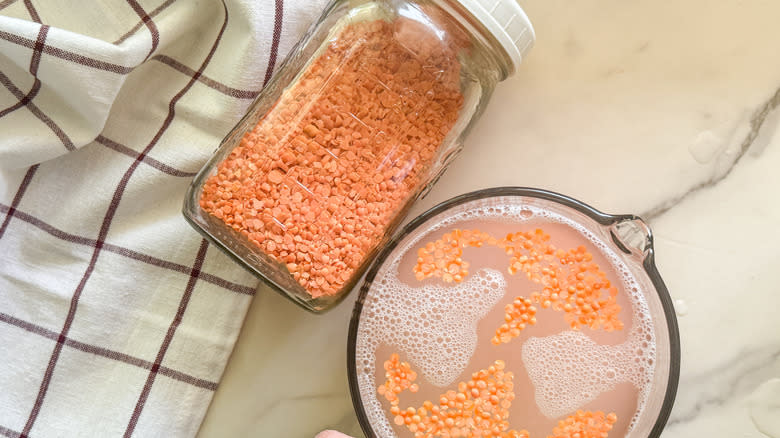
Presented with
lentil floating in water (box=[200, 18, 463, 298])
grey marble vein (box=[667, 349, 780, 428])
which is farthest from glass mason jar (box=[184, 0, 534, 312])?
grey marble vein (box=[667, 349, 780, 428])

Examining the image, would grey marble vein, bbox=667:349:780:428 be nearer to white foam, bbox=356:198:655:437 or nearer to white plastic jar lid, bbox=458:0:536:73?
white foam, bbox=356:198:655:437

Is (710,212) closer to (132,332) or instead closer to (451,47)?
(451,47)

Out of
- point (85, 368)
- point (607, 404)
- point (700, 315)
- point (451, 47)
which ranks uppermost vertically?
point (451, 47)

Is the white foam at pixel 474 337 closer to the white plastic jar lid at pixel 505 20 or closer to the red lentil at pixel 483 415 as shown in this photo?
the red lentil at pixel 483 415

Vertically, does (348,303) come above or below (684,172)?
below

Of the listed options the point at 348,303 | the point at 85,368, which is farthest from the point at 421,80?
the point at 85,368

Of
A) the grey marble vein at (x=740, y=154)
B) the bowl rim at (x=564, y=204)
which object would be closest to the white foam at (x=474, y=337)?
the bowl rim at (x=564, y=204)
